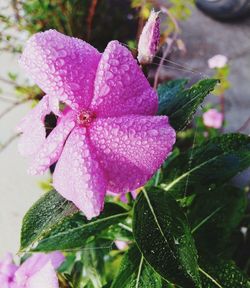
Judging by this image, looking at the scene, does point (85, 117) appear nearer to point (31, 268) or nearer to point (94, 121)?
point (94, 121)

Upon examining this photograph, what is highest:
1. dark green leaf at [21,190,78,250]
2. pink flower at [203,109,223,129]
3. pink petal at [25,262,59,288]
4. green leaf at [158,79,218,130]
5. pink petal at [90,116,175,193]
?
pink petal at [90,116,175,193]

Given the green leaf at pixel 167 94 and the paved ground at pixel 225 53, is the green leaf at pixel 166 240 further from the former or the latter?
the paved ground at pixel 225 53

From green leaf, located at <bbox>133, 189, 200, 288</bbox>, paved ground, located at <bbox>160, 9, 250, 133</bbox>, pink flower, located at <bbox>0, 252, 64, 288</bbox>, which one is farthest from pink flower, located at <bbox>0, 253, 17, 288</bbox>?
paved ground, located at <bbox>160, 9, 250, 133</bbox>

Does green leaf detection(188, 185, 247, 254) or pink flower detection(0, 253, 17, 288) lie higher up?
pink flower detection(0, 253, 17, 288)

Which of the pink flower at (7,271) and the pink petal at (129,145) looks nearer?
the pink petal at (129,145)

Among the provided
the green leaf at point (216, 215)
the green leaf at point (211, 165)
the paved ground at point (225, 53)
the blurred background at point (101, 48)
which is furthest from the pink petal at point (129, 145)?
the paved ground at point (225, 53)

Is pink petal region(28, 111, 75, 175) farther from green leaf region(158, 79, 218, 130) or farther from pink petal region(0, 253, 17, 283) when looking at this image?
pink petal region(0, 253, 17, 283)

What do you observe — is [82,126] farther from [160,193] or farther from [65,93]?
[160,193]

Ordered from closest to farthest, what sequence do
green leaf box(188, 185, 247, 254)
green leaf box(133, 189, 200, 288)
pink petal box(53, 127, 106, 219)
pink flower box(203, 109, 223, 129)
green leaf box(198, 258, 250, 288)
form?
1. pink petal box(53, 127, 106, 219)
2. green leaf box(133, 189, 200, 288)
3. green leaf box(198, 258, 250, 288)
4. green leaf box(188, 185, 247, 254)
5. pink flower box(203, 109, 223, 129)
